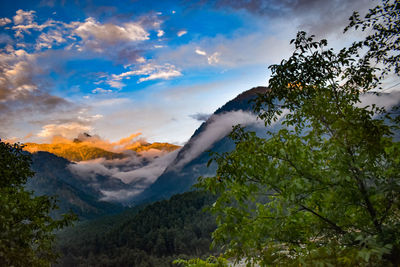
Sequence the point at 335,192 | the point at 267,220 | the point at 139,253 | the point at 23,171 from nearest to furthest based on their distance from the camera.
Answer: the point at 335,192
the point at 267,220
the point at 23,171
the point at 139,253

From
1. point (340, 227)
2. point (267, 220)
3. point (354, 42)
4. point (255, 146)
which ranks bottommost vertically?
point (340, 227)

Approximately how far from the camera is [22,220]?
849 centimetres

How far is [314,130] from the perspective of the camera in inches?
204

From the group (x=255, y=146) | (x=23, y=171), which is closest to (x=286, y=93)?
(x=255, y=146)

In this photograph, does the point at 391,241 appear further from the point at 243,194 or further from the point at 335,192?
the point at 243,194

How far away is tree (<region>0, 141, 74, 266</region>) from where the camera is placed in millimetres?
4738

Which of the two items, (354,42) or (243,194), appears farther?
(354,42)

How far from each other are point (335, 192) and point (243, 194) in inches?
59.2

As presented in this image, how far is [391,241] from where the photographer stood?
370 centimetres

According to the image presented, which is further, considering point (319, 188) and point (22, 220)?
point (22, 220)

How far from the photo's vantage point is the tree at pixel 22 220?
4.74 meters

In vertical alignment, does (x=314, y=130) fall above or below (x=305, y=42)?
below

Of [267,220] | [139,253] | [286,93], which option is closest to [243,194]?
[267,220]

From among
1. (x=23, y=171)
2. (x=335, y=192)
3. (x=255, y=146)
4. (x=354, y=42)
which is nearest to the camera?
(x=335, y=192)
